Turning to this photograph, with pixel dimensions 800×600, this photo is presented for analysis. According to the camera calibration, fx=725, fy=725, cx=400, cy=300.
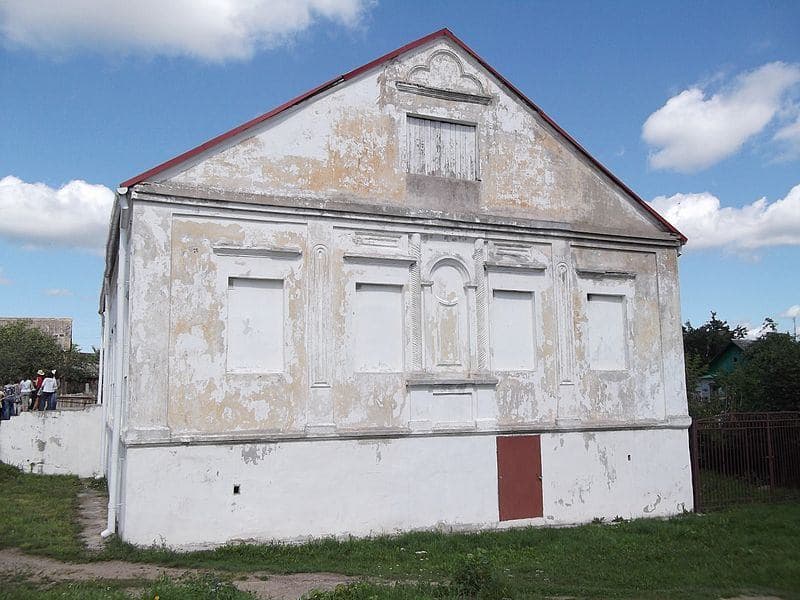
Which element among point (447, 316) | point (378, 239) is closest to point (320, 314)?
point (378, 239)

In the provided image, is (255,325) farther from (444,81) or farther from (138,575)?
(444,81)

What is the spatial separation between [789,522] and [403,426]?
24.4 feet

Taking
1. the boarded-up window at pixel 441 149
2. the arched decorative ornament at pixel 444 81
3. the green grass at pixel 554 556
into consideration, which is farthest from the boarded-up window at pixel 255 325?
the arched decorative ornament at pixel 444 81

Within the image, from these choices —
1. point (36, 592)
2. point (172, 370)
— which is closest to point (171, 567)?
point (36, 592)

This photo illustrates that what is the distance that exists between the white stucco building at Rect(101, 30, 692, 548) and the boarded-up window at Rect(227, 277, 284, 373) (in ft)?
0.11

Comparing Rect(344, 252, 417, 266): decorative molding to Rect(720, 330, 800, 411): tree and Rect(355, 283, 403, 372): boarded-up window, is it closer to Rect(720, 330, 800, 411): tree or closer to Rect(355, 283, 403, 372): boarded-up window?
Rect(355, 283, 403, 372): boarded-up window

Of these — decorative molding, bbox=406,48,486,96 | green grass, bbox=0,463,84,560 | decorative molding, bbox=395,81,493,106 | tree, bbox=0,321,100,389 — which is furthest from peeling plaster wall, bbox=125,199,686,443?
tree, bbox=0,321,100,389

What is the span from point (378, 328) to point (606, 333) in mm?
5061

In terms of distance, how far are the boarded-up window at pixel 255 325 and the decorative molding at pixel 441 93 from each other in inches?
178

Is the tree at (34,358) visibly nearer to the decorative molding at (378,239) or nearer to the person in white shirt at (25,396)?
the person in white shirt at (25,396)

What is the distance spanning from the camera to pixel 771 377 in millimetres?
19047

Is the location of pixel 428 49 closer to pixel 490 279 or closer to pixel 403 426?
pixel 490 279

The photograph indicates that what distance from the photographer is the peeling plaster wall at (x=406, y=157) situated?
12507mm

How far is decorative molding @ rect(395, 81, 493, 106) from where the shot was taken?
1375 centimetres
